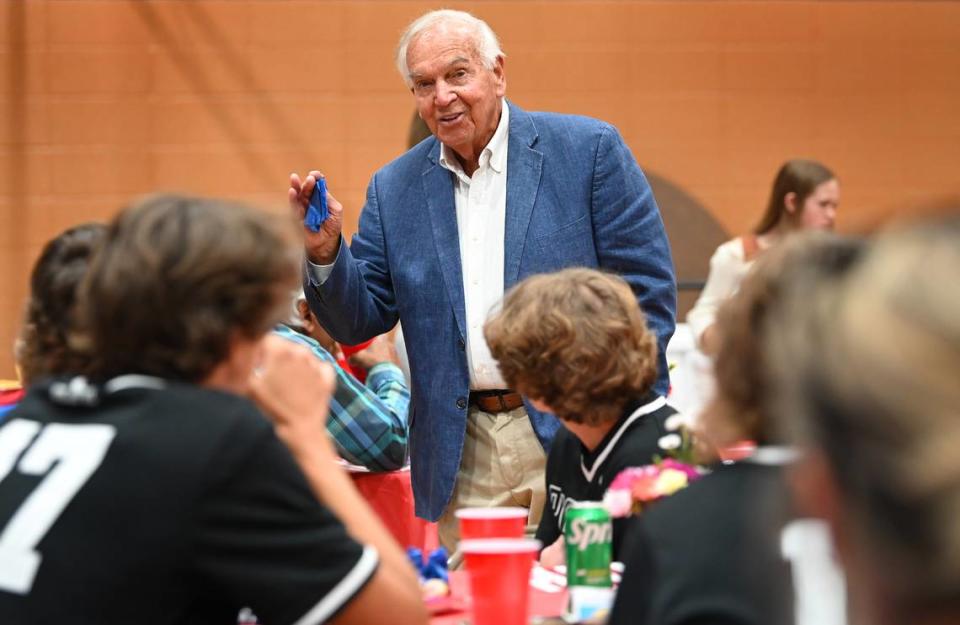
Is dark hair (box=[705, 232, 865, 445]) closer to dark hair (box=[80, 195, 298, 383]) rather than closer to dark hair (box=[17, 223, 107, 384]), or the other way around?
dark hair (box=[80, 195, 298, 383])

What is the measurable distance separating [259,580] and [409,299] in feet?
5.78

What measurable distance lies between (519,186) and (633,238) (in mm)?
302

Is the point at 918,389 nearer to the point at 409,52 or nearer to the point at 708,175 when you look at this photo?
the point at 409,52

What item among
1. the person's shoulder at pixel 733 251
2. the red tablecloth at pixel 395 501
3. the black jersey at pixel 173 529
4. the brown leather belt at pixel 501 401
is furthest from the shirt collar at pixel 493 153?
the person's shoulder at pixel 733 251

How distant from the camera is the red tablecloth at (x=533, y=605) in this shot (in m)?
1.91

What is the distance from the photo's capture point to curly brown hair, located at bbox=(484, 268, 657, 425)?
2.29 meters

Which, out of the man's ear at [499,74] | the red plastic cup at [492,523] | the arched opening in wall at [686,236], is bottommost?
the arched opening in wall at [686,236]

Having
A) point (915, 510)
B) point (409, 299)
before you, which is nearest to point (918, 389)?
point (915, 510)

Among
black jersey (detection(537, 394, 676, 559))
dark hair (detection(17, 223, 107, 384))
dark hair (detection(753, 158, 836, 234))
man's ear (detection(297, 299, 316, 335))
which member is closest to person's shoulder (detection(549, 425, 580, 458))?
black jersey (detection(537, 394, 676, 559))

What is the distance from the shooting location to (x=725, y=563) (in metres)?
1.32

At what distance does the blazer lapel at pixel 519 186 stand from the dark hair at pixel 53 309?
127 centimetres

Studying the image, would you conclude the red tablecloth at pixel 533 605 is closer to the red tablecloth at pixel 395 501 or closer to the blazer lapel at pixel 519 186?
the blazer lapel at pixel 519 186

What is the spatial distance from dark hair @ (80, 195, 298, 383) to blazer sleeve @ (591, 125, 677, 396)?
1.59 m

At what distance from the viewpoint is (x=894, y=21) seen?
6.28 metres
